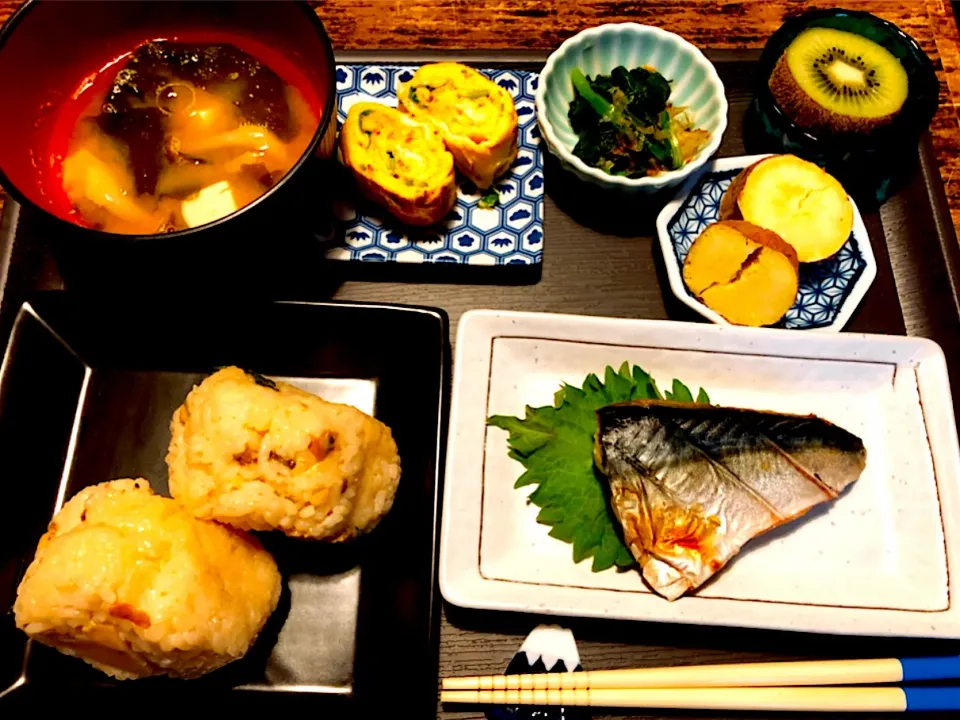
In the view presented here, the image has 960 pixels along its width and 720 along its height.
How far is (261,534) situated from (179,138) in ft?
2.91

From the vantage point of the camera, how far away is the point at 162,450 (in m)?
1.71

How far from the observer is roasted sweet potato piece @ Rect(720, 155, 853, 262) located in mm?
1886

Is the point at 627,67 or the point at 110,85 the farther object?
the point at 627,67

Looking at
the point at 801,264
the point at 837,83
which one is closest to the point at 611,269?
the point at 801,264

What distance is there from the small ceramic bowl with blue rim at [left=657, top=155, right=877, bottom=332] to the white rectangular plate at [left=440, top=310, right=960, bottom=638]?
105 millimetres

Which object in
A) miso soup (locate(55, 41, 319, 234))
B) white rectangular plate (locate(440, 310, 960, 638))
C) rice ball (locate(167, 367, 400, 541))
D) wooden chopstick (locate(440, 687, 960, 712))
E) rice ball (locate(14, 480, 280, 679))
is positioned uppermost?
miso soup (locate(55, 41, 319, 234))

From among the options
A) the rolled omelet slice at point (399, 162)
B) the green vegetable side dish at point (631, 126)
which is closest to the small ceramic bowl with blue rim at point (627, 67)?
the green vegetable side dish at point (631, 126)

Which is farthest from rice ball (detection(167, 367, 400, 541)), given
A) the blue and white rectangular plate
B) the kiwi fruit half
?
the kiwi fruit half

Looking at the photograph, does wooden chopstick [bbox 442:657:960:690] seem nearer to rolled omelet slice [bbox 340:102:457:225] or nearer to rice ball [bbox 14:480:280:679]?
rice ball [bbox 14:480:280:679]

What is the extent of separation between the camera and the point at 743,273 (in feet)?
5.94

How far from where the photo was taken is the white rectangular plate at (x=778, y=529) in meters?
1.56

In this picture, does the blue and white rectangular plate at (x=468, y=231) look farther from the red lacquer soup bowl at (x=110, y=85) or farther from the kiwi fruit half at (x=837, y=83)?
the kiwi fruit half at (x=837, y=83)

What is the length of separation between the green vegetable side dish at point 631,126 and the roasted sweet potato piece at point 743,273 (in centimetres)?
25

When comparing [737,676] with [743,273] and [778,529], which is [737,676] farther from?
[743,273]
